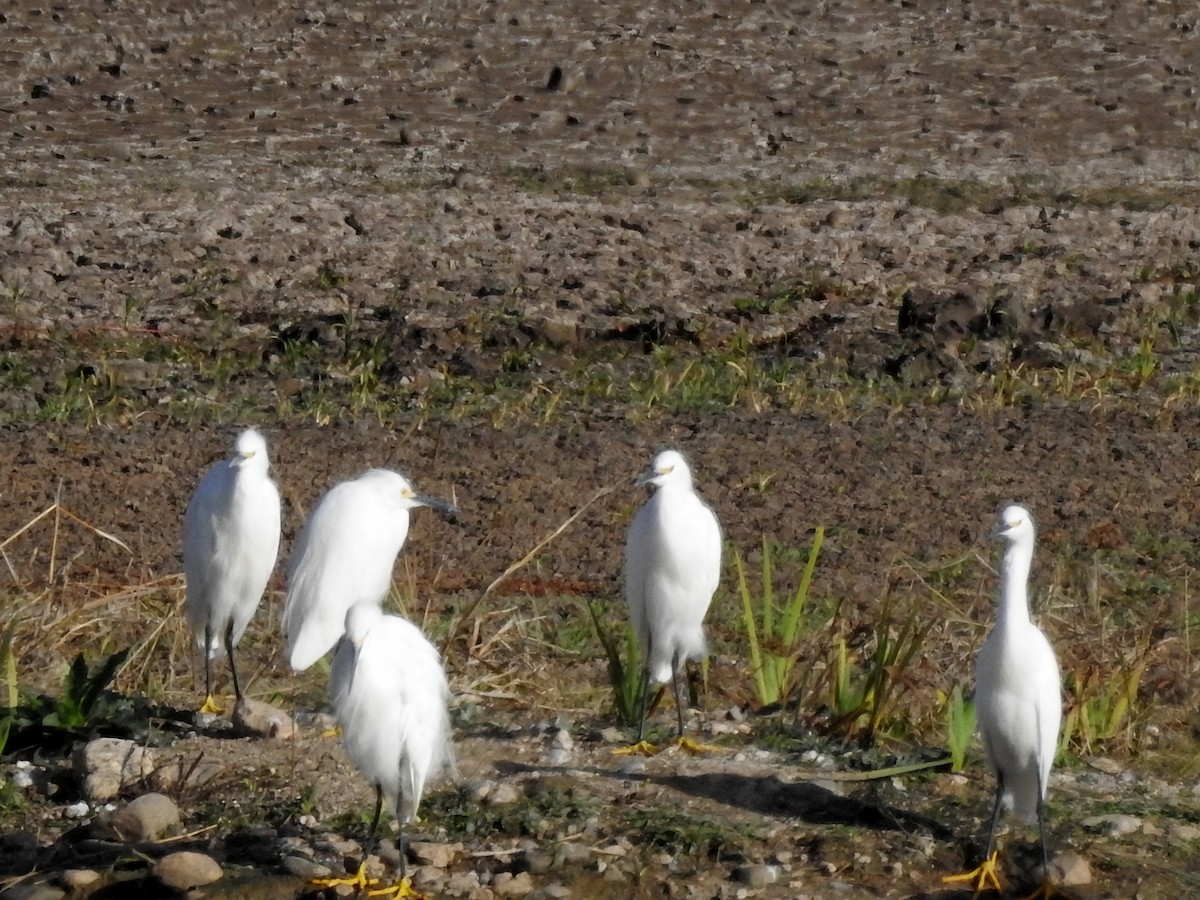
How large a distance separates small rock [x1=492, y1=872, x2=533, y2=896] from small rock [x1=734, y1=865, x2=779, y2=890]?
574mm

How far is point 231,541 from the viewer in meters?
7.05

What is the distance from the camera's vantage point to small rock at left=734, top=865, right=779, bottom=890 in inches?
222

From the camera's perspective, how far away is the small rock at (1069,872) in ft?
18.5

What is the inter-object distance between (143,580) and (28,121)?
1311cm

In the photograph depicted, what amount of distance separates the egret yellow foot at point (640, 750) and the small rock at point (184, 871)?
4.70 ft

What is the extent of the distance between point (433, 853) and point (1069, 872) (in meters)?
1.76

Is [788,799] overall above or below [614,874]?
above

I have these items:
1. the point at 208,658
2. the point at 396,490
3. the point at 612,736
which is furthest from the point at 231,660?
the point at 612,736

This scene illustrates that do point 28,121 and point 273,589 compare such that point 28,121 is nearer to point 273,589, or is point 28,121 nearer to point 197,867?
point 273,589

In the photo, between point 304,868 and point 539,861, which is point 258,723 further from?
point 539,861

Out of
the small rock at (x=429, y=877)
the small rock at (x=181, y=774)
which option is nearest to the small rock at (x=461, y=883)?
the small rock at (x=429, y=877)

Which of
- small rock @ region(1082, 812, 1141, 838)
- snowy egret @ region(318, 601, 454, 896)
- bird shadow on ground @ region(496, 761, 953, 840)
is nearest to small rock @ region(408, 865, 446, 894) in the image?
snowy egret @ region(318, 601, 454, 896)

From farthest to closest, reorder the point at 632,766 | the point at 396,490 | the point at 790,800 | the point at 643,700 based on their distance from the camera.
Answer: the point at 396,490
the point at 643,700
the point at 632,766
the point at 790,800

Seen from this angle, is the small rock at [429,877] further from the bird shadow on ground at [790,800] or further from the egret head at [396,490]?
the egret head at [396,490]
